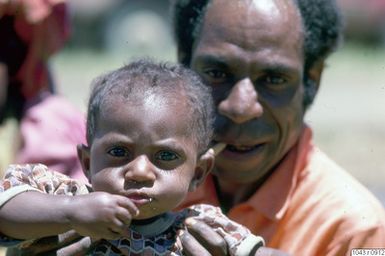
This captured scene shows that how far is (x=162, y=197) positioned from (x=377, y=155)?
804 cm

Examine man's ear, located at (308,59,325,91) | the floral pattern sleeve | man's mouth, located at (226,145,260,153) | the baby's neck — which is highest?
man's ear, located at (308,59,325,91)

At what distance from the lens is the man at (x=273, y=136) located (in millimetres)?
4273

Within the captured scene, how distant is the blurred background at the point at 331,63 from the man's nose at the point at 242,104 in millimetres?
5471

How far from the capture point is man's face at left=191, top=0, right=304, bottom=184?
4266 mm

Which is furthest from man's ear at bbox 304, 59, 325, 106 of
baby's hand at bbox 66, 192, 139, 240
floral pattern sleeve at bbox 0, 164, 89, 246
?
baby's hand at bbox 66, 192, 139, 240

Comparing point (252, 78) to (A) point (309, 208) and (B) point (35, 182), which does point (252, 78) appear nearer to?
(A) point (309, 208)

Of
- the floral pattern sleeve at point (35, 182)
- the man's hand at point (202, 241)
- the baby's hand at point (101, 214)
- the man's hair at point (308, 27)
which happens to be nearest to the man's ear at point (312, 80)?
the man's hair at point (308, 27)

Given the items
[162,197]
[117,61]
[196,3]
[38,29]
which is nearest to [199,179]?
[162,197]

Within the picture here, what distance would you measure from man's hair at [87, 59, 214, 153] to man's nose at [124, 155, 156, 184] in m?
0.17

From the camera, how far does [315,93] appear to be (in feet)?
15.4

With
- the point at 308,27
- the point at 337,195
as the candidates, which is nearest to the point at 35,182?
the point at 337,195

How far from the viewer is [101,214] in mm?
3371

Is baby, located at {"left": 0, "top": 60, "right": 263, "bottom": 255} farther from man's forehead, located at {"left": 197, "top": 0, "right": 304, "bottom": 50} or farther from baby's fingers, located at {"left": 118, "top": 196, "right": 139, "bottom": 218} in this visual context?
man's forehead, located at {"left": 197, "top": 0, "right": 304, "bottom": 50}

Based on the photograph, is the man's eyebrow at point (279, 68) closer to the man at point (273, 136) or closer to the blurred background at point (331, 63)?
the man at point (273, 136)
